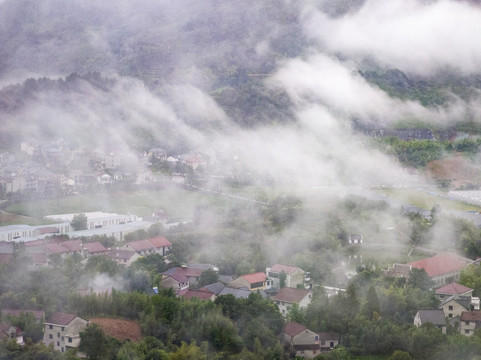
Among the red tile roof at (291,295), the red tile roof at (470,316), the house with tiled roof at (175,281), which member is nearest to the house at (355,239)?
the red tile roof at (291,295)

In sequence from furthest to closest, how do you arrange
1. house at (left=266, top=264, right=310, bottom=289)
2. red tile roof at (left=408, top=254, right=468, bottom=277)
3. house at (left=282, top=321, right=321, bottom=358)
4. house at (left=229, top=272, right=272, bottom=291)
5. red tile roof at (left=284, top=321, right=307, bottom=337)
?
red tile roof at (left=408, top=254, right=468, bottom=277) → house at (left=266, top=264, right=310, bottom=289) → house at (left=229, top=272, right=272, bottom=291) → red tile roof at (left=284, top=321, right=307, bottom=337) → house at (left=282, top=321, right=321, bottom=358)

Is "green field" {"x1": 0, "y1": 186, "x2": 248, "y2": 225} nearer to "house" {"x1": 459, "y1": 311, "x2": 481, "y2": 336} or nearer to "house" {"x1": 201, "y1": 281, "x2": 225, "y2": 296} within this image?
"house" {"x1": 201, "y1": 281, "x2": 225, "y2": 296}

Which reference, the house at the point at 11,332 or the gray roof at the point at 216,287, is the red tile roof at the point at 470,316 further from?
the house at the point at 11,332

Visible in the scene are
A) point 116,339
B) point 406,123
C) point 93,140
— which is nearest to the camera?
point 116,339

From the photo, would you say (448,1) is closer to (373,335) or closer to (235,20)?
(235,20)

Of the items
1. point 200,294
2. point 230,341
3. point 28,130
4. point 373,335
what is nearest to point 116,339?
point 230,341

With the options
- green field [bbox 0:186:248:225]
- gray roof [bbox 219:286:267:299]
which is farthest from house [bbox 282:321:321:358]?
green field [bbox 0:186:248:225]

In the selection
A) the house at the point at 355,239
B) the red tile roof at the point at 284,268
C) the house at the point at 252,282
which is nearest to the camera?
the house at the point at 252,282
